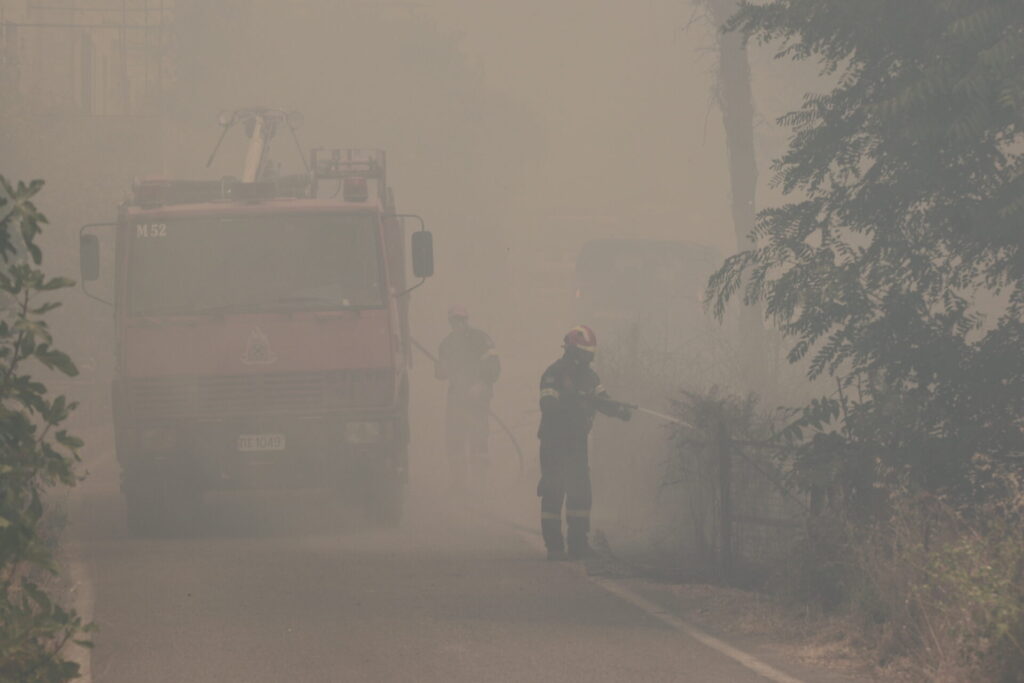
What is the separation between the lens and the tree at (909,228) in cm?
923

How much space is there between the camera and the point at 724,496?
10797 millimetres

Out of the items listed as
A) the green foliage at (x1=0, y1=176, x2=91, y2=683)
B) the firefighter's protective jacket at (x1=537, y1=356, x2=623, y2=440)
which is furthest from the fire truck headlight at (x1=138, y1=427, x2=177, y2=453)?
the green foliage at (x1=0, y1=176, x2=91, y2=683)

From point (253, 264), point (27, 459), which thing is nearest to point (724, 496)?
point (253, 264)

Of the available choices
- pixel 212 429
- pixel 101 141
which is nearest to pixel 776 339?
pixel 212 429

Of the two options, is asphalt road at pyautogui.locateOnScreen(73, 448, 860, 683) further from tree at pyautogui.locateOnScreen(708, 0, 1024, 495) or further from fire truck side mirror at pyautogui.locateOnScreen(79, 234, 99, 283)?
fire truck side mirror at pyautogui.locateOnScreen(79, 234, 99, 283)

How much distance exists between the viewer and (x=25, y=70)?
42562 mm

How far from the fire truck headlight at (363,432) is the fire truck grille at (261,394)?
0.15 m

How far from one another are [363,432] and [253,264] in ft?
6.00

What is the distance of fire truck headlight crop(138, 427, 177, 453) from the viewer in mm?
13508

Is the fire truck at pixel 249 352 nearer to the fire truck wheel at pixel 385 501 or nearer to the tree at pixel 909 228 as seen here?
the fire truck wheel at pixel 385 501

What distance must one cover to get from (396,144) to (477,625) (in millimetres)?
41762

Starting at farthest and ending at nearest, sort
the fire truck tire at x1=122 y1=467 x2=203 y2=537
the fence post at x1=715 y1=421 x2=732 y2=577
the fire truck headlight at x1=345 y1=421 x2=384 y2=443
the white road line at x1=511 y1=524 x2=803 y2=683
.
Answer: the fire truck headlight at x1=345 y1=421 x2=384 y2=443
the fire truck tire at x1=122 y1=467 x2=203 y2=537
the fence post at x1=715 y1=421 x2=732 y2=577
the white road line at x1=511 y1=524 x2=803 y2=683

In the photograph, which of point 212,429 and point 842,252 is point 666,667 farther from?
point 212,429

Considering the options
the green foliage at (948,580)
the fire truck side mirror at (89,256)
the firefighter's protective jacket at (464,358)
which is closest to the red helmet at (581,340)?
the green foliage at (948,580)
